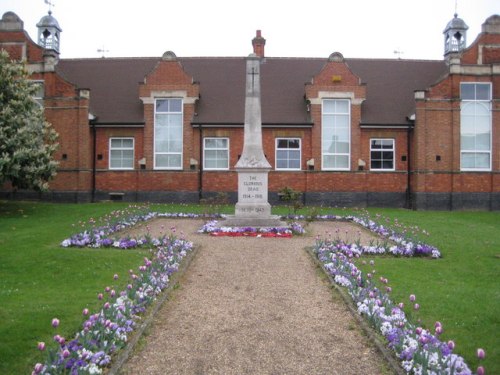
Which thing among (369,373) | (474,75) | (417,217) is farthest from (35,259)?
(474,75)

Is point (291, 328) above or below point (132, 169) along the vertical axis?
below

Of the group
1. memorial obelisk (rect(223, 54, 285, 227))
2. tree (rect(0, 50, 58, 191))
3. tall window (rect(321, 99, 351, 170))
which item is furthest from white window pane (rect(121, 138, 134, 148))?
memorial obelisk (rect(223, 54, 285, 227))

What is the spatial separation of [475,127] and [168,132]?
16580 millimetres

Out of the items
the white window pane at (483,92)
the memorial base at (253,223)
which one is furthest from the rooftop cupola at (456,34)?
the memorial base at (253,223)

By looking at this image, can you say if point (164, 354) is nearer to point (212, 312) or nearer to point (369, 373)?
point (212, 312)

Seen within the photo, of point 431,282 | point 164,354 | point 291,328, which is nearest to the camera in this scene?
point 164,354

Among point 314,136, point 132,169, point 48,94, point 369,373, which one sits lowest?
point 369,373

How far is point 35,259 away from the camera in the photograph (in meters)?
11.9

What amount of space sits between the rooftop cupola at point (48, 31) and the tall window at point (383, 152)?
21294 mm

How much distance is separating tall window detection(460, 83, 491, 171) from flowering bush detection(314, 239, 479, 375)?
64.7 ft

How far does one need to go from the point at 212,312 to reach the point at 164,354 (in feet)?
6.10

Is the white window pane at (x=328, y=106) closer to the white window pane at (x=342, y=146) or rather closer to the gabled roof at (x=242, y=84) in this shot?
the gabled roof at (x=242, y=84)

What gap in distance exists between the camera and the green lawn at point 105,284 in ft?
23.0

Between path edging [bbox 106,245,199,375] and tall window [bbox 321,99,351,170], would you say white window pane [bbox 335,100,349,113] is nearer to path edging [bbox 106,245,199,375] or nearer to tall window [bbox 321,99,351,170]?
tall window [bbox 321,99,351,170]
